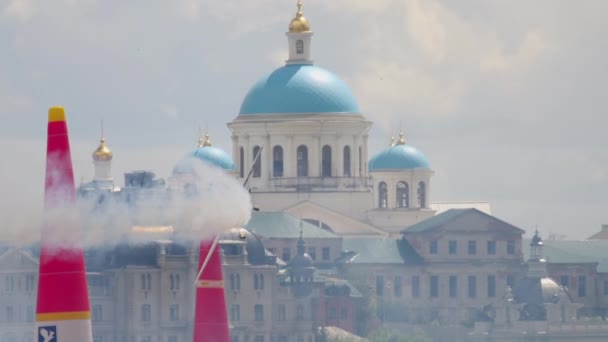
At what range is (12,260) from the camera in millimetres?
159375

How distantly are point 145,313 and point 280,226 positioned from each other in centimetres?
2574

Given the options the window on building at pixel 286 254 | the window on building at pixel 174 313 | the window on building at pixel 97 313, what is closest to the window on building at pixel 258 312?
the window on building at pixel 174 313

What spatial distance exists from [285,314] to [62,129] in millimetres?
101481

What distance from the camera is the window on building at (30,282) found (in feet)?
522

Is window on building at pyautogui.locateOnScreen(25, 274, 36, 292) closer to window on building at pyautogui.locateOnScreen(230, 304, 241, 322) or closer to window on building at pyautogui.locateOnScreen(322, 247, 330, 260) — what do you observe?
window on building at pyautogui.locateOnScreen(230, 304, 241, 322)

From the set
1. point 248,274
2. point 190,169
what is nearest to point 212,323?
point 190,169

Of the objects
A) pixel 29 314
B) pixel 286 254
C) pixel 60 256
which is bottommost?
pixel 60 256

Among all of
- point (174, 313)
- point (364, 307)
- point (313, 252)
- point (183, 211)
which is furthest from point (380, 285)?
point (183, 211)

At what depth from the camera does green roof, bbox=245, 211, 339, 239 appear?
19225 centimetres

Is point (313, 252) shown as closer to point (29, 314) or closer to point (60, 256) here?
point (29, 314)

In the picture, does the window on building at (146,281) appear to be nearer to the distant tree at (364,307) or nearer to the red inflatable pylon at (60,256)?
the distant tree at (364,307)

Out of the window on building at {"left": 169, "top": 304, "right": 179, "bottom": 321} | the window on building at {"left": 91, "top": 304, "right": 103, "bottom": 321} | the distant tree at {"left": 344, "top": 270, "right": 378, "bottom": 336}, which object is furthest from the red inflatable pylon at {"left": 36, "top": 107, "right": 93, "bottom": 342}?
the distant tree at {"left": 344, "top": 270, "right": 378, "bottom": 336}

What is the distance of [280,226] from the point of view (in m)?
194

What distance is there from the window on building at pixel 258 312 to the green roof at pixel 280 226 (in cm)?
1482
